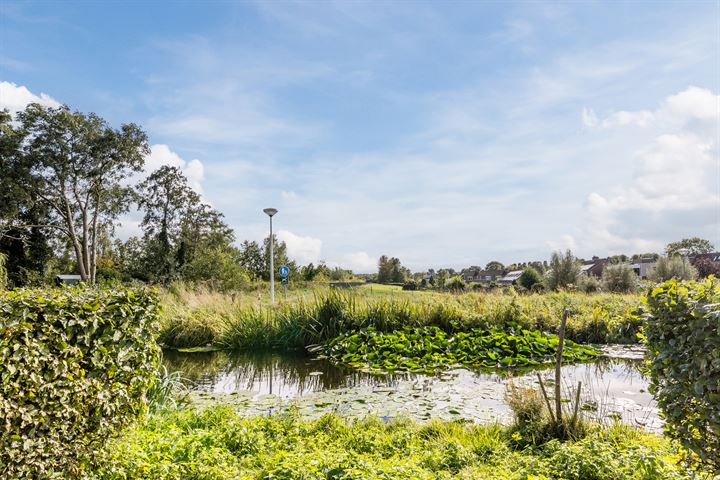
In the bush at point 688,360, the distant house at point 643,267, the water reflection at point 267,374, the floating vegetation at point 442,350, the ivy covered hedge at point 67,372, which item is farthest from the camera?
the distant house at point 643,267

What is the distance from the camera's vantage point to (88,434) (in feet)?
10.2

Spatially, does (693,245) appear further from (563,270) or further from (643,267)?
(563,270)

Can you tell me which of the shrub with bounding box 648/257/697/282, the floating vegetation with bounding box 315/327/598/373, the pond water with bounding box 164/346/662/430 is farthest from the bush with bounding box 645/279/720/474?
the shrub with bounding box 648/257/697/282

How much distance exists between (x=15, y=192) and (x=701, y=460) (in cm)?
3066

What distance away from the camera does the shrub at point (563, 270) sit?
24797mm

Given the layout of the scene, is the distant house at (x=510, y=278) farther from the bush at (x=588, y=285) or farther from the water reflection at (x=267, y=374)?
the water reflection at (x=267, y=374)

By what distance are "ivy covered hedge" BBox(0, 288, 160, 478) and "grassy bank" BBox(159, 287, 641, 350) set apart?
772cm

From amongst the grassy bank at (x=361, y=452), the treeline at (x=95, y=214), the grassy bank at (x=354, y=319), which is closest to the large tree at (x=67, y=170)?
the treeline at (x=95, y=214)

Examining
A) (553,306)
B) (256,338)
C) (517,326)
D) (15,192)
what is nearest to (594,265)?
(553,306)

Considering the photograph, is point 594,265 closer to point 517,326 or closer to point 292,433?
point 517,326

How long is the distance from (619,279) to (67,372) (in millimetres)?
25629

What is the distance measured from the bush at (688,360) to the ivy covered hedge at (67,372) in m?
3.50

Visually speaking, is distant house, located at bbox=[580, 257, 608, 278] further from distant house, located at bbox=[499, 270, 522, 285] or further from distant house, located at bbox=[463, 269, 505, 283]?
distant house, located at bbox=[463, 269, 505, 283]

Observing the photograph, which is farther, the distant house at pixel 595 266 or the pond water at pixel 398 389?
the distant house at pixel 595 266
